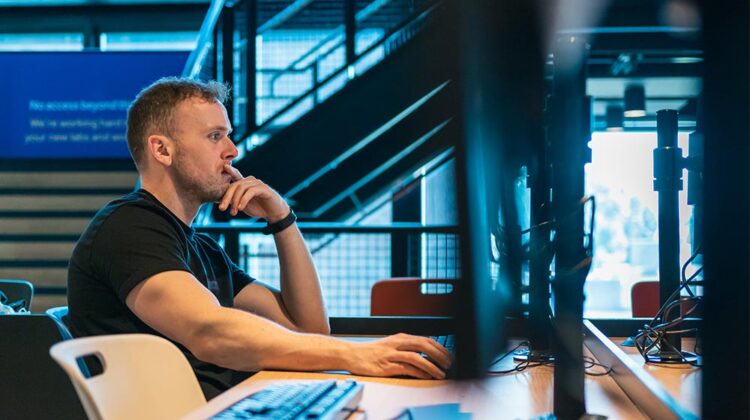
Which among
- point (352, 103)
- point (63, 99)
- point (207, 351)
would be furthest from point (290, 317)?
point (63, 99)

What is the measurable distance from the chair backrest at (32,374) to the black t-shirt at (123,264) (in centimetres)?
8

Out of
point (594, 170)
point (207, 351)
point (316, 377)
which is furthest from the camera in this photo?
point (207, 351)

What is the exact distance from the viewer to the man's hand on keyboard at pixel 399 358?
143 centimetres

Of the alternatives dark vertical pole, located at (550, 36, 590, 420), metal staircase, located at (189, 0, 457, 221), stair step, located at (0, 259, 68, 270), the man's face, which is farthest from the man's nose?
stair step, located at (0, 259, 68, 270)

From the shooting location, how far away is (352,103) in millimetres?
4910

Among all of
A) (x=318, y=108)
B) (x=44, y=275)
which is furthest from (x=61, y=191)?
(x=318, y=108)

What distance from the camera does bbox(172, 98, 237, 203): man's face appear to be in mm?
2043

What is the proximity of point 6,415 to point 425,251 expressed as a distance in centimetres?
266

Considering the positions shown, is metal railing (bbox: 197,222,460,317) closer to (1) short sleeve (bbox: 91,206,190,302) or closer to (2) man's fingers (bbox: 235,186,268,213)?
(2) man's fingers (bbox: 235,186,268,213)

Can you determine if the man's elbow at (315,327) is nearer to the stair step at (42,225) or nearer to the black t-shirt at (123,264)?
the black t-shirt at (123,264)

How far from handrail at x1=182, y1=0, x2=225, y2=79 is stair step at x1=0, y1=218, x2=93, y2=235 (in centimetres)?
209

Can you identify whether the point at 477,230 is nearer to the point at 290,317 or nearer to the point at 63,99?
the point at 290,317

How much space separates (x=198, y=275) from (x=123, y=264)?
0.94 ft

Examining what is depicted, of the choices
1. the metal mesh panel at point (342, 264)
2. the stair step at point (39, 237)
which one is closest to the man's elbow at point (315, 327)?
the metal mesh panel at point (342, 264)
